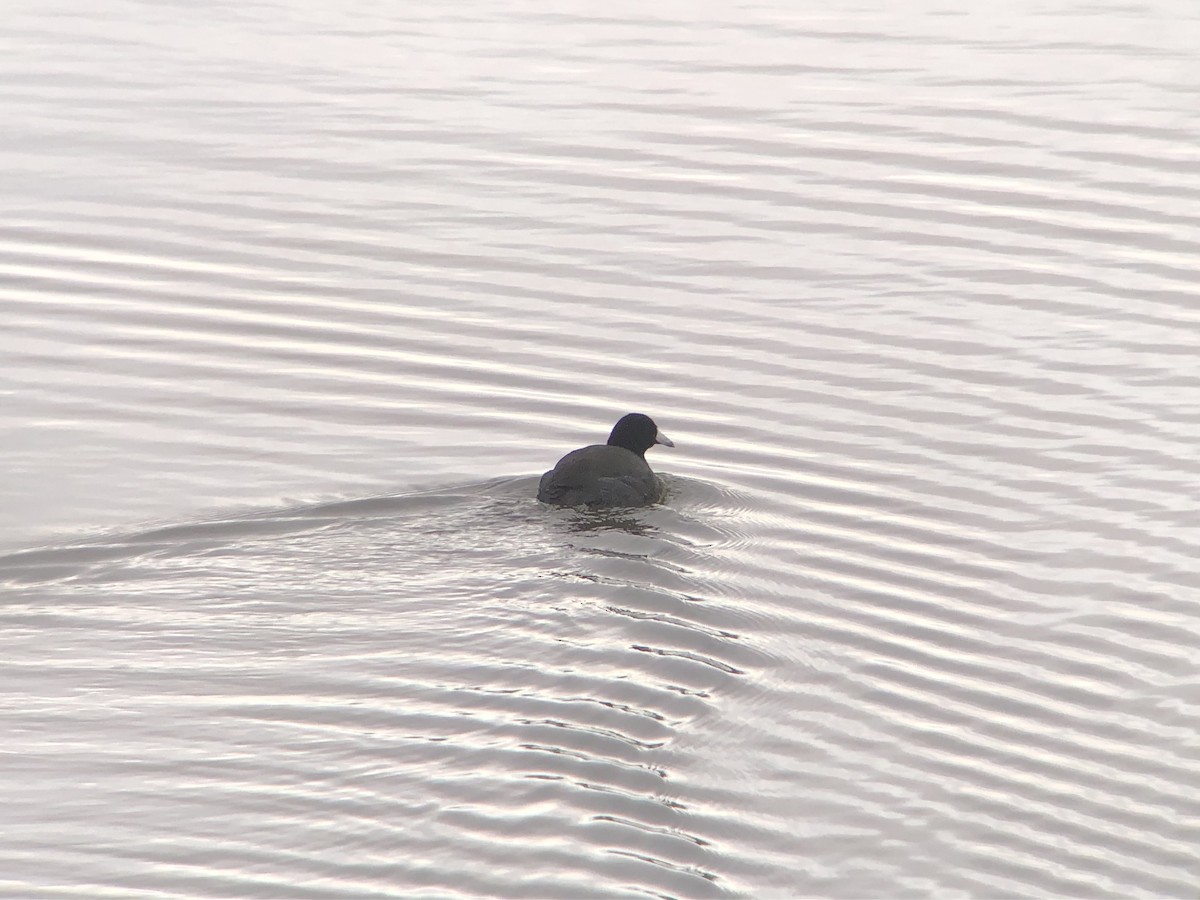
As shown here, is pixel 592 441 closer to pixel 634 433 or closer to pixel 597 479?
pixel 634 433

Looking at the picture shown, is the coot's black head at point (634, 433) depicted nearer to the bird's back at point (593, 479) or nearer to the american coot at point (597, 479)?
the american coot at point (597, 479)

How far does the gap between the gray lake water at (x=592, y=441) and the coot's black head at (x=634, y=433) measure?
1.66ft

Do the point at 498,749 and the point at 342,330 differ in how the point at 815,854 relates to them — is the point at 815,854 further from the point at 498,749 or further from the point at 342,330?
the point at 342,330

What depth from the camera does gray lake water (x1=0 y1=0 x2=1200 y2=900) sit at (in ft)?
26.0

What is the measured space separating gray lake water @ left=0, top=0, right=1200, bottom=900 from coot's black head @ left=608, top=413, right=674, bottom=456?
0.51 meters

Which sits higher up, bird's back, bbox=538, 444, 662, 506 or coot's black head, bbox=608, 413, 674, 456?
coot's black head, bbox=608, 413, 674, 456

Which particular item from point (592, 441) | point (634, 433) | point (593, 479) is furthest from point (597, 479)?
point (592, 441)

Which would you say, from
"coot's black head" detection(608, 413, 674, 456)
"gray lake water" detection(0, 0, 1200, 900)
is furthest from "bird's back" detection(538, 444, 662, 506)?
"coot's black head" detection(608, 413, 674, 456)

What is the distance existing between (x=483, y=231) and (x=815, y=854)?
8999 millimetres

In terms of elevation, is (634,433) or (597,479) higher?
(634,433)

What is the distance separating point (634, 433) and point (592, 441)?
734mm

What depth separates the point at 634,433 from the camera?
11.9 meters

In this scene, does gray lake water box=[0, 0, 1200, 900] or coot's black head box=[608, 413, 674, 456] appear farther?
coot's black head box=[608, 413, 674, 456]

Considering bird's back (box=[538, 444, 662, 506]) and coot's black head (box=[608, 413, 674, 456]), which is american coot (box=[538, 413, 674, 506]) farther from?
coot's black head (box=[608, 413, 674, 456])
